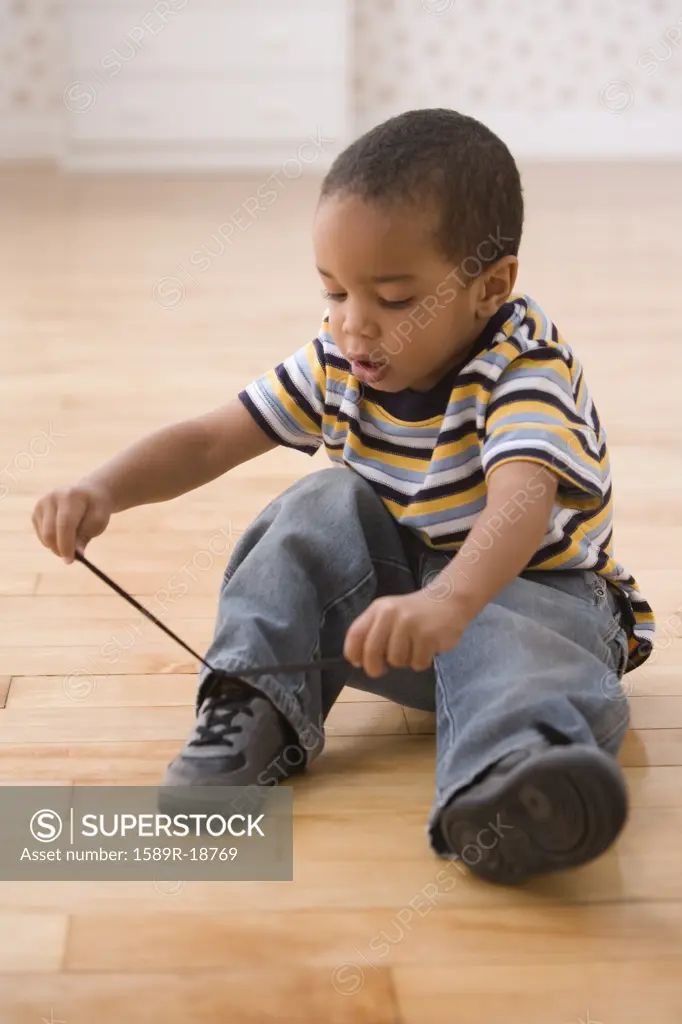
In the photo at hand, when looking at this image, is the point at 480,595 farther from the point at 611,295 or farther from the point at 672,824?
the point at 611,295

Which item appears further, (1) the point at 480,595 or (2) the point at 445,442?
(2) the point at 445,442

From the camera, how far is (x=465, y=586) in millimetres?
800

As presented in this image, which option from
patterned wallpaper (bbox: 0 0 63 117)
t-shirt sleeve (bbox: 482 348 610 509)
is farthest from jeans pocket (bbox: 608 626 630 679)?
patterned wallpaper (bbox: 0 0 63 117)

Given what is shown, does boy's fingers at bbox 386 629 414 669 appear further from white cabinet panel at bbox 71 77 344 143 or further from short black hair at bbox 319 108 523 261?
white cabinet panel at bbox 71 77 344 143

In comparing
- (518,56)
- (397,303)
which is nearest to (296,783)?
(397,303)

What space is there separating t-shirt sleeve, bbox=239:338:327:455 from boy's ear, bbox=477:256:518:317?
140 millimetres

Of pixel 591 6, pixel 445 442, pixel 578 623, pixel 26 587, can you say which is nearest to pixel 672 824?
pixel 578 623

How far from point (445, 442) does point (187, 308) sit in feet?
5.00

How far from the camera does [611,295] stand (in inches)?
97.5

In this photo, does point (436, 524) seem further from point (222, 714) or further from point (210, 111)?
point (210, 111)

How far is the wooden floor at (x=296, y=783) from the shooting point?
28.3 inches

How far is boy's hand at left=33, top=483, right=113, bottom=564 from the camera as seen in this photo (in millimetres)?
906

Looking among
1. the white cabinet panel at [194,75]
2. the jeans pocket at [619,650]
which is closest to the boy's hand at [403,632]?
the jeans pocket at [619,650]

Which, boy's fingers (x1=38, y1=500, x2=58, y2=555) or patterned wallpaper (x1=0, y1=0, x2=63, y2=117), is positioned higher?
boy's fingers (x1=38, y1=500, x2=58, y2=555)
